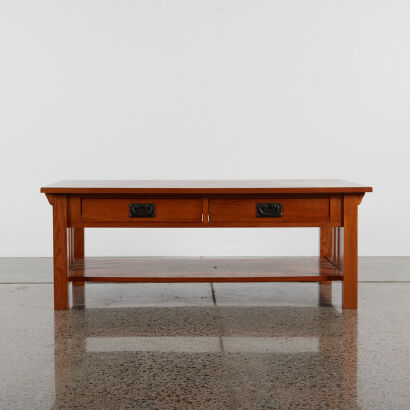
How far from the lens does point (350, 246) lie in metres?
3.12

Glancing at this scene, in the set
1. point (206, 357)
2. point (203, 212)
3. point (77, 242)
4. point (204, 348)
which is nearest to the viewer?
point (206, 357)

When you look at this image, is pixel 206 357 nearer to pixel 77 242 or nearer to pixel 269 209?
pixel 269 209

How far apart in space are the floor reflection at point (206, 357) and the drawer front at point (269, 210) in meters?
0.50

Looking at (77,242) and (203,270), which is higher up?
(77,242)

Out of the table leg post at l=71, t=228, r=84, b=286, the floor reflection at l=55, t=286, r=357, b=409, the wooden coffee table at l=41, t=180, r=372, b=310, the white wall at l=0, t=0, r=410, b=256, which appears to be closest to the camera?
the floor reflection at l=55, t=286, r=357, b=409

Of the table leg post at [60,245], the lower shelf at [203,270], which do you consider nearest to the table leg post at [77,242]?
the lower shelf at [203,270]

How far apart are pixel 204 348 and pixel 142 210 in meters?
0.91

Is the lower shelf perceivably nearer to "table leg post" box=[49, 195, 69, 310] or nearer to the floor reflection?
"table leg post" box=[49, 195, 69, 310]

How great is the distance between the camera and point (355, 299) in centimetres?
316

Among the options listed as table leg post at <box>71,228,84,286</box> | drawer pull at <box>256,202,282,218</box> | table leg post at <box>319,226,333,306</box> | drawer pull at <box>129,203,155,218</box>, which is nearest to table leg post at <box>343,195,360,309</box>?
drawer pull at <box>256,202,282,218</box>

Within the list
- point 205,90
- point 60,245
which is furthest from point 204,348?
point 205,90

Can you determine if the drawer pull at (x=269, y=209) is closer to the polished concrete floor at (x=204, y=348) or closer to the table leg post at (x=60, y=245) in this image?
the polished concrete floor at (x=204, y=348)

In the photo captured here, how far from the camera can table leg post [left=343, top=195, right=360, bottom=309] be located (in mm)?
3105

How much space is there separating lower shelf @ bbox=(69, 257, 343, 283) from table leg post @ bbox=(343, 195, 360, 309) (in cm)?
5
